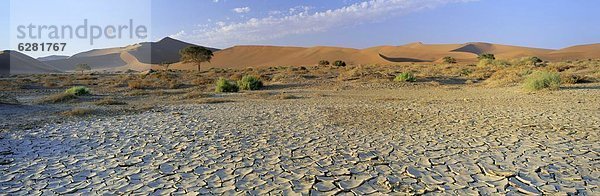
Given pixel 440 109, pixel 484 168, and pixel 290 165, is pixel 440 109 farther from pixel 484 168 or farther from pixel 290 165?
pixel 290 165

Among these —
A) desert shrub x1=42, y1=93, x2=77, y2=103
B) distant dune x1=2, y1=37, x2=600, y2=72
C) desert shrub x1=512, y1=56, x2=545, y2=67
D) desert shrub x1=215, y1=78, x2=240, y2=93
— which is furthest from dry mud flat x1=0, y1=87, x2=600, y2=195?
distant dune x1=2, y1=37, x2=600, y2=72

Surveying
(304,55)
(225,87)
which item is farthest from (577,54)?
(225,87)

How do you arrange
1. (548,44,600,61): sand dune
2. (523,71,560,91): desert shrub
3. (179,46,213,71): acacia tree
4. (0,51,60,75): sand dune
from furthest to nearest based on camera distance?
(0,51,60,75): sand dune, (548,44,600,61): sand dune, (179,46,213,71): acacia tree, (523,71,560,91): desert shrub

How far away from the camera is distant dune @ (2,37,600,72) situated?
70.1 metres

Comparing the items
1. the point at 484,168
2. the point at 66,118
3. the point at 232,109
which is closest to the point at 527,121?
the point at 484,168

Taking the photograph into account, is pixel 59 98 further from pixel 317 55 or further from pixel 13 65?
pixel 13 65

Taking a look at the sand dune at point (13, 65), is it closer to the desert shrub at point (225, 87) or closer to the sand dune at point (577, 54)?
the desert shrub at point (225, 87)

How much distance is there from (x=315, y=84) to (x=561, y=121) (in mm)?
13759

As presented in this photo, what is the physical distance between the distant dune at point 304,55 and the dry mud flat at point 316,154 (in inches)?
2037

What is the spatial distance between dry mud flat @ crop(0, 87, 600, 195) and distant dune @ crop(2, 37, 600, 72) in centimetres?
5173

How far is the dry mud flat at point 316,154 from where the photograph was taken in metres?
4.53

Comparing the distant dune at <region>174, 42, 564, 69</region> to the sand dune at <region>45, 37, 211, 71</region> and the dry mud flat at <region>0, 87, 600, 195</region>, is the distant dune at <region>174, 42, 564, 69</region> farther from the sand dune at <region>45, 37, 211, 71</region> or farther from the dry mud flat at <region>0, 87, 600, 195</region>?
the dry mud flat at <region>0, 87, 600, 195</region>

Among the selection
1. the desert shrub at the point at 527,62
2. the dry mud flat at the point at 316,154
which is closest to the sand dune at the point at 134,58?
the desert shrub at the point at 527,62

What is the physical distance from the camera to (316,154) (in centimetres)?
589
